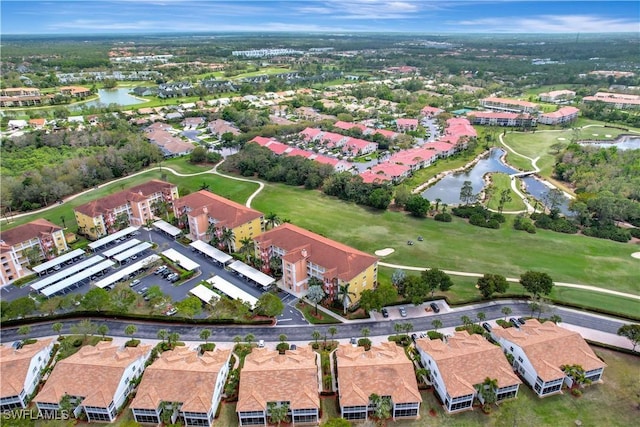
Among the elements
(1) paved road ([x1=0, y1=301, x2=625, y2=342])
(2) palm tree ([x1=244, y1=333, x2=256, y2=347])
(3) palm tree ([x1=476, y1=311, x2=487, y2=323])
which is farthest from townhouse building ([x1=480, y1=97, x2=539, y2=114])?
(2) palm tree ([x1=244, y1=333, x2=256, y2=347])

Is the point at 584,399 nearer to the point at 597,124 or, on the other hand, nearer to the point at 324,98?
the point at 597,124

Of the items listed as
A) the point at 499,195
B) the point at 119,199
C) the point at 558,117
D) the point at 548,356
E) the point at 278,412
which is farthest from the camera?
the point at 558,117

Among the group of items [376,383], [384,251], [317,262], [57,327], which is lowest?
[384,251]

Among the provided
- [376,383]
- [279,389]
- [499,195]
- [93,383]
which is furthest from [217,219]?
[499,195]

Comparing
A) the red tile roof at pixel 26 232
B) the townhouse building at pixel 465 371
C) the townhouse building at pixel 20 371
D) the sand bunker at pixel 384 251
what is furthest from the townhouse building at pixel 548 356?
the red tile roof at pixel 26 232

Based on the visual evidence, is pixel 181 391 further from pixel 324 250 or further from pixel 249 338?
pixel 324 250

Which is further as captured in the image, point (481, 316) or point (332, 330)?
point (481, 316)
